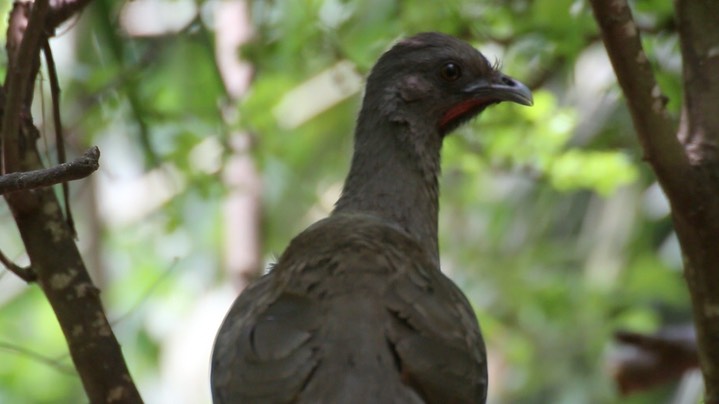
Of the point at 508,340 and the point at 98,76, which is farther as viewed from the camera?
the point at 508,340

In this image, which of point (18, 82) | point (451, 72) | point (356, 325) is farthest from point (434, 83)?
point (18, 82)

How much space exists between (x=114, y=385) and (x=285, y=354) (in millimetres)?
570

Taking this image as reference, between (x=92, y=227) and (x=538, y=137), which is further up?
(x=92, y=227)

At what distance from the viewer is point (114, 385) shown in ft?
12.3

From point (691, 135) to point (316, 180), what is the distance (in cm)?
537

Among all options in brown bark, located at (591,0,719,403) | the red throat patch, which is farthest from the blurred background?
brown bark, located at (591,0,719,403)

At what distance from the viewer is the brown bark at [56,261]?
3.74 meters

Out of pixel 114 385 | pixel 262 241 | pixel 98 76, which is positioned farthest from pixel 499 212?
pixel 114 385

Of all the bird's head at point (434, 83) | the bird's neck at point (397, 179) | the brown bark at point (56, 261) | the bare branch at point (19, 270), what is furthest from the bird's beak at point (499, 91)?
the bare branch at point (19, 270)

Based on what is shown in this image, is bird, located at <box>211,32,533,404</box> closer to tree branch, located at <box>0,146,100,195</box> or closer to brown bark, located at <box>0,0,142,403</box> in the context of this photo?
brown bark, located at <box>0,0,142,403</box>

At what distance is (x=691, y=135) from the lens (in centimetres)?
434

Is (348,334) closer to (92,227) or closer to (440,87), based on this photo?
(440,87)

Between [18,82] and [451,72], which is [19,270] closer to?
[18,82]

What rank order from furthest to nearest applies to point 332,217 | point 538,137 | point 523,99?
point 538,137 → point 523,99 → point 332,217
